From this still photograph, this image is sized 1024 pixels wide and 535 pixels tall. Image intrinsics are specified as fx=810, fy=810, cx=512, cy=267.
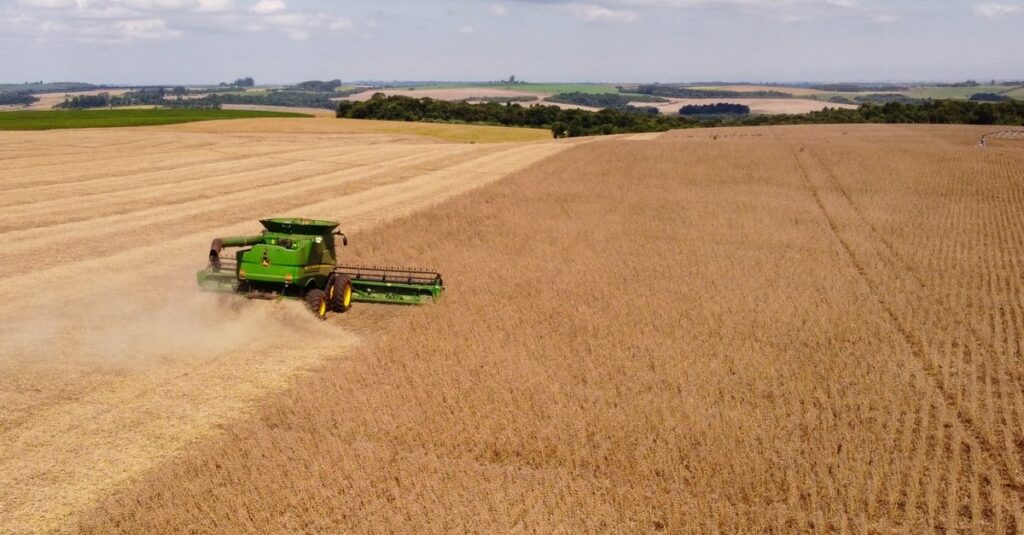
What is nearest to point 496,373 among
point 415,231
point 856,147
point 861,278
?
point 861,278

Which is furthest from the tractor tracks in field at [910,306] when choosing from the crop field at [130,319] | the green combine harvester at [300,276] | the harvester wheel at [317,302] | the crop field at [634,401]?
the harvester wheel at [317,302]

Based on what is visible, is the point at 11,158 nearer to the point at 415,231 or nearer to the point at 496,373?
the point at 415,231

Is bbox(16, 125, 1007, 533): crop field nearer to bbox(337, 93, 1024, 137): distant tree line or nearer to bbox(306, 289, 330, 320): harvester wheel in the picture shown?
bbox(306, 289, 330, 320): harvester wheel

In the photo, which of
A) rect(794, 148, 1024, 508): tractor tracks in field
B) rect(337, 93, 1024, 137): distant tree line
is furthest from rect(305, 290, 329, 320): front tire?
rect(337, 93, 1024, 137): distant tree line

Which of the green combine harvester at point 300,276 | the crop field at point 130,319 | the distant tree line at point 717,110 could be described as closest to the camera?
the crop field at point 130,319

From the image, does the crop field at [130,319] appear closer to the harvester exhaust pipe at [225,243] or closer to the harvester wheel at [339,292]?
the harvester wheel at [339,292]
